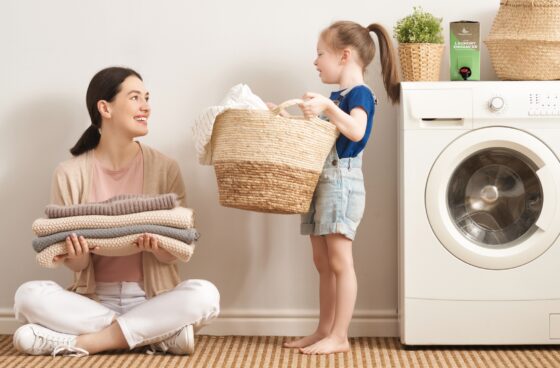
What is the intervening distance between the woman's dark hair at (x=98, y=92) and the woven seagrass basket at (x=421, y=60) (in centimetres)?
84

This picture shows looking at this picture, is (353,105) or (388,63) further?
(388,63)

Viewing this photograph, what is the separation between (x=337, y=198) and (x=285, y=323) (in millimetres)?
570

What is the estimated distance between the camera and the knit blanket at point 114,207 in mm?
2500

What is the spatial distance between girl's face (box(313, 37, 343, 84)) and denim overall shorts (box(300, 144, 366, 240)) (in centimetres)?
22

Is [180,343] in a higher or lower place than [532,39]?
lower

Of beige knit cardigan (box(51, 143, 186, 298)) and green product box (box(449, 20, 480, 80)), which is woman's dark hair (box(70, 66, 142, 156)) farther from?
green product box (box(449, 20, 480, 80))

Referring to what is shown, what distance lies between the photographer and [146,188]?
2.72 m

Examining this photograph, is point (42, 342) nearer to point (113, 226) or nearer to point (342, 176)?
point (113, 226)

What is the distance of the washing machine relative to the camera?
2570mm

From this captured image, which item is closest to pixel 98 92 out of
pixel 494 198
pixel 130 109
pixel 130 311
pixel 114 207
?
pixel 130 109

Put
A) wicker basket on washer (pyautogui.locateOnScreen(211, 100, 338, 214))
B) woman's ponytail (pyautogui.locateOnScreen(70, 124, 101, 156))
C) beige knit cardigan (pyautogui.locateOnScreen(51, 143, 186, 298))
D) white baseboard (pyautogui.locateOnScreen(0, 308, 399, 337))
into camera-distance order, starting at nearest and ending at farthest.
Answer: wicker basket on washer (pyautogui.locateOnScreen(211, 100, 338, 214)), beige knit cardigan (pyautogui.locateOnScreen(51, 143, 186, 298)), woman's ponytail (pyautogui.locateOnScreen(70, 124, 101, 156)), white baseboard (pyautogui.locateOnScreen(0, 308, 399, 337))

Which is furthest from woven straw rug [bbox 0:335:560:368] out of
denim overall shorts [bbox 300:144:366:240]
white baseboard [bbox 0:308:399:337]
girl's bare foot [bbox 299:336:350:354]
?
denim overall shorts [bbox 300:144:366:240]

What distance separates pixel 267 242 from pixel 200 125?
24.5 inches

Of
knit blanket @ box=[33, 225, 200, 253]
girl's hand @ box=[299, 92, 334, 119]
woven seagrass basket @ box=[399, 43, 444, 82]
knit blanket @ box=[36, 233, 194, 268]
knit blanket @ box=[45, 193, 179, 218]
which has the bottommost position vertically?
knit blanket @ box=[36, 233, 194, 268]
